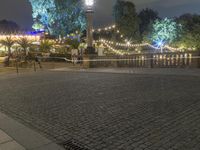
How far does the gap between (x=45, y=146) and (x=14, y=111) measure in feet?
9.09

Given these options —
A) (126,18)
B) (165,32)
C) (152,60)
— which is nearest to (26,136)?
(152,60)

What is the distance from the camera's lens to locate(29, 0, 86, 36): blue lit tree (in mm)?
44094

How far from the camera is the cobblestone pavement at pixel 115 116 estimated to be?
14.1ft

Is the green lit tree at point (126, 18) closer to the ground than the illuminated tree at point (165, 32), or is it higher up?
higher up

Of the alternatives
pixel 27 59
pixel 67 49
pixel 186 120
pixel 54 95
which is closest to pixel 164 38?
pixel 67 49

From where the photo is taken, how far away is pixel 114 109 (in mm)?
6379

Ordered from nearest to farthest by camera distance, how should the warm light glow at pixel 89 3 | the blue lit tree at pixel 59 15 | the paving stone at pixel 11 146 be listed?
the paving stone at pixel 11 146 < the warm light glow at pixel 89 3 < the blue lit tree at pixel 59 15

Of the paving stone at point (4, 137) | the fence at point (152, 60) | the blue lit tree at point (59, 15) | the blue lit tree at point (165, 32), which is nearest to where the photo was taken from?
the paving stone at point (4, 137)

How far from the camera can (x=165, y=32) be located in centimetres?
3988

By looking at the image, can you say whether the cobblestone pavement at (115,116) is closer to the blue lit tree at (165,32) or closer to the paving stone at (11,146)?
the paving stone at (11,146)

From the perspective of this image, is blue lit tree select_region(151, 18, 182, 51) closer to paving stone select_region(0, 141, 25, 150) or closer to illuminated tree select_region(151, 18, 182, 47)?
illuminated tree select_region(151, 18, 182, 47)

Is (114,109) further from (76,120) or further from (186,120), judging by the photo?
(186,120)

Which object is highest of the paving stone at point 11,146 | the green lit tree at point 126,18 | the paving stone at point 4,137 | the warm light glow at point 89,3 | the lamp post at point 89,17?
the green lit tree at point 126,18

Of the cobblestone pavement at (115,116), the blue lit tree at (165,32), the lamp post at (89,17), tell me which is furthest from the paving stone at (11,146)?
the blue lit tree at (165,32)
